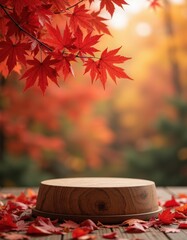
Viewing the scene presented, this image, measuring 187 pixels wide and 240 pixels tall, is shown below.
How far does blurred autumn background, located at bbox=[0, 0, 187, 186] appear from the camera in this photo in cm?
730

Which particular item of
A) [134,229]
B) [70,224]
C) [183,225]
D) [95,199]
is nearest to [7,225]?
[70,224]

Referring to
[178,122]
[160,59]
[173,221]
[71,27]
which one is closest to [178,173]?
[178,122]

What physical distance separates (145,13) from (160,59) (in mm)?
1524

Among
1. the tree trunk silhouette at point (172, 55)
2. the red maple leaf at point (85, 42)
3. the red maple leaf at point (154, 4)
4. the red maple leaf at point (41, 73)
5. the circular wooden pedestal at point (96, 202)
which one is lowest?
the circular wooden pedestal at point (96, 202)

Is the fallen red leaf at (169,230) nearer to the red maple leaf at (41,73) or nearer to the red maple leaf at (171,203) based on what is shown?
the red maple leaf at (171,203)

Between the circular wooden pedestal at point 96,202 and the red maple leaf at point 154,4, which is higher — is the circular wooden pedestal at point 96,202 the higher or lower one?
the lower one

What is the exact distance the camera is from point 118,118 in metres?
14.1

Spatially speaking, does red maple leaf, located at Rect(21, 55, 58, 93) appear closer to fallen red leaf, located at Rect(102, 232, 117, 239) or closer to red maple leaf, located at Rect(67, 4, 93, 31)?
red maple leaf, located at Rect(67, 4, 93, 31)

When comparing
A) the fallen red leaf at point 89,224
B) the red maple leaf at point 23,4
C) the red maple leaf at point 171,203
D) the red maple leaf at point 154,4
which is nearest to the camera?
the red maple leaf at point 23,4

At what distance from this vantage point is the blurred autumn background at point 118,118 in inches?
287

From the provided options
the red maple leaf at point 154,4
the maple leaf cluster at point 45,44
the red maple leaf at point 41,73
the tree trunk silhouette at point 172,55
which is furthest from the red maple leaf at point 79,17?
the tree trunk silhouette at point 172,55

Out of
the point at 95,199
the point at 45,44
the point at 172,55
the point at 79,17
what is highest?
the point at 172,55

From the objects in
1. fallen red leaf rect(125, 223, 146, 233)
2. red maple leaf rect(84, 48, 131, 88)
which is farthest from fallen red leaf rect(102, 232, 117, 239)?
red maple leaf rect(84, 48, 131, 88)

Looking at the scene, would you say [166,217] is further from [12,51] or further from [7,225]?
[12,51]
